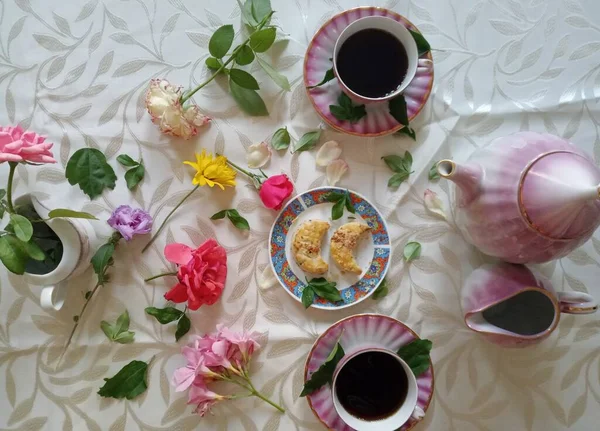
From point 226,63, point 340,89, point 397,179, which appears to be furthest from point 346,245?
point 226,63

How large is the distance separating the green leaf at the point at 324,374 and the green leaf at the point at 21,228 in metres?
0.43

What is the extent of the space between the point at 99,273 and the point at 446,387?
58 cm

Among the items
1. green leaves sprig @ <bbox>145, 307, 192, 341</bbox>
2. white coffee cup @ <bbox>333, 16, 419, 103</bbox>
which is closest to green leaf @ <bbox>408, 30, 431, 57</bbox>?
white coffee cup @ <bbox>333, 16, 419, 103</bbox>

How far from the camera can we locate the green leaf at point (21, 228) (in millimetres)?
610

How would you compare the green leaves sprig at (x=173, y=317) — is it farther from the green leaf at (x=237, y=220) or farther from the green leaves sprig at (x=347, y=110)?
the green leaves sprig at (x=347, y=110)

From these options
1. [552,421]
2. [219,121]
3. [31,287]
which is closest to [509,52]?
[219,121]

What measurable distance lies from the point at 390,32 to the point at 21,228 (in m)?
0.58

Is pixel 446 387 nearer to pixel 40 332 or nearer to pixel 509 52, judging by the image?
pixel 509 52

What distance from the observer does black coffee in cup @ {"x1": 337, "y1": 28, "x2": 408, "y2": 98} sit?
0.75 meters

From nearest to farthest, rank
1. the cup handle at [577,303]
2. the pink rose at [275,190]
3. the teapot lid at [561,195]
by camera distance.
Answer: the teapot lid at [561,195], the cup handle at [577,303], the pink rose at [275,190]

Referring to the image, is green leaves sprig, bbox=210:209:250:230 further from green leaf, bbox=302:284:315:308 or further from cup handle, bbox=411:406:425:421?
cup handle, bbox=411:406:425:421

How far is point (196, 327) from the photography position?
81 centimetres

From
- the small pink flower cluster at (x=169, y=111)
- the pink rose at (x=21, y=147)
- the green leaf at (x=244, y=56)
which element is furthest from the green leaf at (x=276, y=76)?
the pink rose at (x=21, y=147)

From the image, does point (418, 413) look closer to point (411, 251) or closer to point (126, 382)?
point (411, 251)
